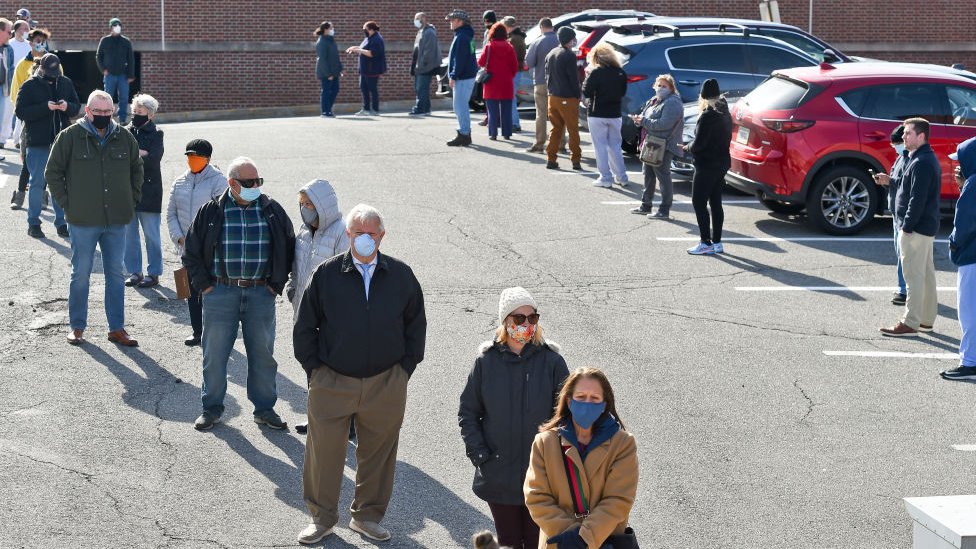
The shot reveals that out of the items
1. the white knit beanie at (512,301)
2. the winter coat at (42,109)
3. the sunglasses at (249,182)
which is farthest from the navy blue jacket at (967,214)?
the winter coat at (42,109)

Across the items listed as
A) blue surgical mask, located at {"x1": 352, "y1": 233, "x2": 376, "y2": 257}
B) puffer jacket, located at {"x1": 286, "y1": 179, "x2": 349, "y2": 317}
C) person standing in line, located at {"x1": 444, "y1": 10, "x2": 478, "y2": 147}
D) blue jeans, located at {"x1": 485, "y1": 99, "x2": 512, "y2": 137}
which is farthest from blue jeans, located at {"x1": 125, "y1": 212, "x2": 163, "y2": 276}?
blue jeans, located at {"x1": 485, "y1": 99, "x2": 512, "y2": 137}

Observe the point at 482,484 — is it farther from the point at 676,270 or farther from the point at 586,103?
the point at 586,103

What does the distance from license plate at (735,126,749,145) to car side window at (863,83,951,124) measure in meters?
1.35

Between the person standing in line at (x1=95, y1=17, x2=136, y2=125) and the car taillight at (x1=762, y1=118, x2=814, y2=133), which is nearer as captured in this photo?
the car taillight at (x1=762, y1=118, x2=814, y2=133)

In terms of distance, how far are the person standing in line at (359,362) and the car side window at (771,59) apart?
42.6 feet

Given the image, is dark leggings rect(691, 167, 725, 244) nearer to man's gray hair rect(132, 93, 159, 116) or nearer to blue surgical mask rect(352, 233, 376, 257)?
man's gray hair rect(132, 93, 159, 116)

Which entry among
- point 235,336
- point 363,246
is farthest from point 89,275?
point 363,246

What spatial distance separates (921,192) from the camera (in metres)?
11.1

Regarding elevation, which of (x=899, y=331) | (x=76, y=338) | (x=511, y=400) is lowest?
(x=76, y=338)

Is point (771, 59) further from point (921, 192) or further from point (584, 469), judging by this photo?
point (584, 469)

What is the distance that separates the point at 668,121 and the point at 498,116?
612 cm

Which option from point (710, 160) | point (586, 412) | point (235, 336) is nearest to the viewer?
point (586, 412)

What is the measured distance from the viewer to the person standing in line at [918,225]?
1111 centimetres

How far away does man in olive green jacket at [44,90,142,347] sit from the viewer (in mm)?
10445
